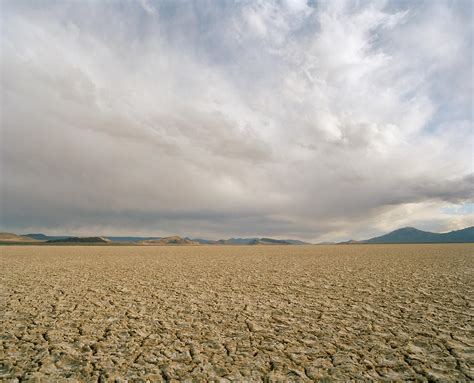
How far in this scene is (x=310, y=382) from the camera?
12.8ft

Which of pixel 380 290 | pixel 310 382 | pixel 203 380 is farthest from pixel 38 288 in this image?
pixel 380 290

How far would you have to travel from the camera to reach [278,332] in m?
5.71

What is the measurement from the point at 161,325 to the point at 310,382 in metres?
3.63

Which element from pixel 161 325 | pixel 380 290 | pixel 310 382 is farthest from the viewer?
pixel 380 290

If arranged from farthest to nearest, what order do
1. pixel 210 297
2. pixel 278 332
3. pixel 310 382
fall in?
pixel 210 297 < pixel 278 332 < pixel 310 382

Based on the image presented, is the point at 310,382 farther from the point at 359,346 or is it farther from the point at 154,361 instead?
the point at 154,361

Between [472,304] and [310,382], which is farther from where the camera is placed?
[472,304]

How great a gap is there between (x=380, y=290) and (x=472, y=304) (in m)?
2.58

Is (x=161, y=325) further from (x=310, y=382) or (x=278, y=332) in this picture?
(x=310, y=382)

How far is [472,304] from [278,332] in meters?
6.37

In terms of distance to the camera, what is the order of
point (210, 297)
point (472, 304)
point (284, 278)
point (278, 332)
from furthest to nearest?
point (284, 278), point (210, 297), point (472, 304), point (278, 332)

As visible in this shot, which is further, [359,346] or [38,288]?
[38,288]

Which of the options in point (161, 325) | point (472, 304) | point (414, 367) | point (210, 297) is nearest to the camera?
point (414, 367)

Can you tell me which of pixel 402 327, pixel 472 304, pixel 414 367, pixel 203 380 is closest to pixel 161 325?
pixel 203 380
